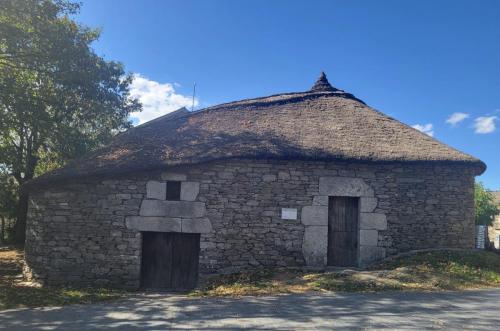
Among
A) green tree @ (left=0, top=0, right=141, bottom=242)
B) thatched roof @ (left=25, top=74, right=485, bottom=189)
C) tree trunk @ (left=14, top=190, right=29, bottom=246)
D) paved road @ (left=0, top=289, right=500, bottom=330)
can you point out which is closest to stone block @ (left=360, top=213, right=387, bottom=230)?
thatched roof @ (left=25, top=74, right=485, bottom=189)

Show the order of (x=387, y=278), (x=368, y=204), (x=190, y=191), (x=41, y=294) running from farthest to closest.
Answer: (x=368, y=204) < (x=190, y=191) < (x=387, y=278) < (x=41, y=294)

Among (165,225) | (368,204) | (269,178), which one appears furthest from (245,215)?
(368,204)

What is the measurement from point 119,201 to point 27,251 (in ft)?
8.65

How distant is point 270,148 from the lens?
9.48m

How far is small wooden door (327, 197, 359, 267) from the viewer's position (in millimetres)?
9461

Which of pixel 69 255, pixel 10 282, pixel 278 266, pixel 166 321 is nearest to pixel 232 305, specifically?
pixel 166 321

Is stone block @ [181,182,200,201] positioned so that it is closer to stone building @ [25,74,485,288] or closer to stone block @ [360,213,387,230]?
stone building @ [25,74,485,288]

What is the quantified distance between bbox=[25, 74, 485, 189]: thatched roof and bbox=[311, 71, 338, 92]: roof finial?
2.27 ft

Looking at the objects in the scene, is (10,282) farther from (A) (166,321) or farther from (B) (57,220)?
(A) (166,321)

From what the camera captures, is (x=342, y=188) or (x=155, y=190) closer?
(x=155, y=190)

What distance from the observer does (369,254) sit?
9.28m

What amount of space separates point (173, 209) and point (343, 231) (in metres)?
4.24

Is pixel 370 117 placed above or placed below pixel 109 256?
above

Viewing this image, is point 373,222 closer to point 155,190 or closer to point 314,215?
point 314,215
